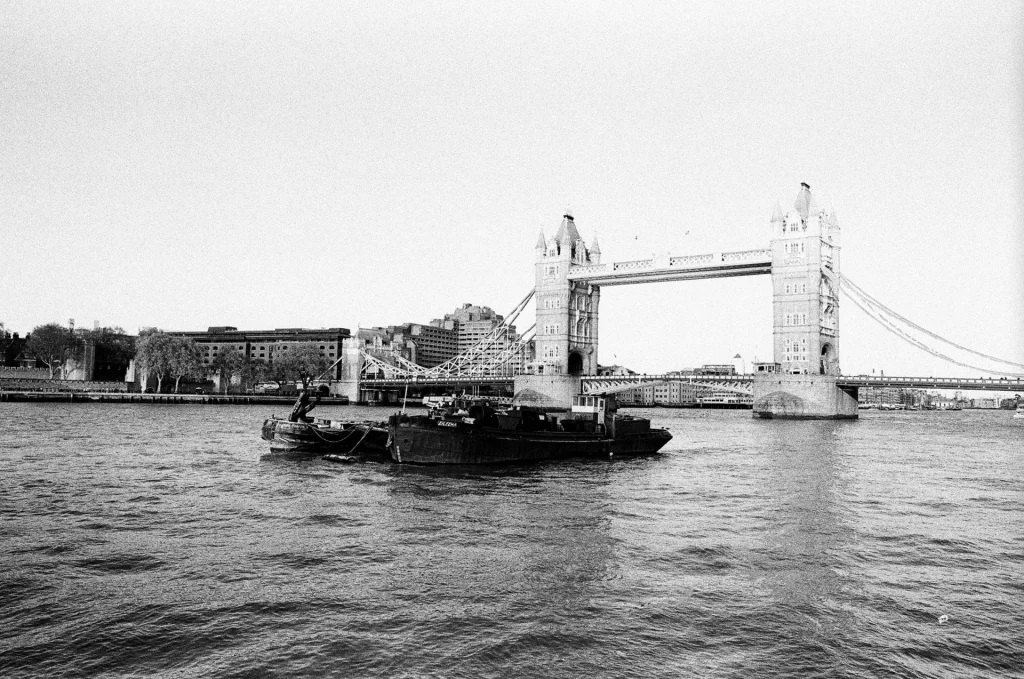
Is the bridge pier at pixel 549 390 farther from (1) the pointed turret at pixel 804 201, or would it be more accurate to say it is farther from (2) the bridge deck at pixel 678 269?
(1) the pointed turret at pixel 804 201

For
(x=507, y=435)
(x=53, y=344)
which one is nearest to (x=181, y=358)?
(x=53, y=344)

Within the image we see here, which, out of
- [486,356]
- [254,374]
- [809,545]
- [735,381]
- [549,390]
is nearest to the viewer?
[809,545]

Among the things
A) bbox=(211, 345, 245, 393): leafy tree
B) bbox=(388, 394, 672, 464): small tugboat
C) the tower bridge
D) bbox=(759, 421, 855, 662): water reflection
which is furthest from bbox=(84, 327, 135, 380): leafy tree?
bbox=(759, 421, 855, 662): water reflection

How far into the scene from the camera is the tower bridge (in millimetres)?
83812

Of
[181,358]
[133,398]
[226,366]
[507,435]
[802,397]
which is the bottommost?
[133,398]

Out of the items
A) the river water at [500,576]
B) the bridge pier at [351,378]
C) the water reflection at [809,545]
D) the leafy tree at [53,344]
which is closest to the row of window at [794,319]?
the water reflection at [809,545]

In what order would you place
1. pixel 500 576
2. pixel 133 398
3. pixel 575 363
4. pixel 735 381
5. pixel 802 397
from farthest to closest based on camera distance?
pixel 133 398 < pixel 575 363 < pixel 735 381 < pixel 802 397 < pixel 500 576

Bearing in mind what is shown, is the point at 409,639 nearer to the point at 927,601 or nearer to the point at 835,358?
the point at 927,601

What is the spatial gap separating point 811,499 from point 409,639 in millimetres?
18427

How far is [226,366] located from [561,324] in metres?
72.9

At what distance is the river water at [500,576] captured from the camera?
11.3 m

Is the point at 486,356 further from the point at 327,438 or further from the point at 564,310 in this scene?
the point at 327,438

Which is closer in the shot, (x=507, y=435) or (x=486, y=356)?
(x=507, y=435)

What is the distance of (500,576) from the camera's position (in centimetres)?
1541
